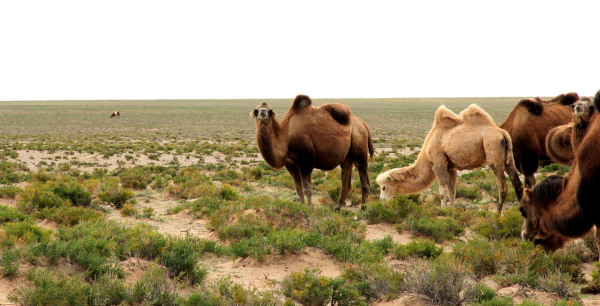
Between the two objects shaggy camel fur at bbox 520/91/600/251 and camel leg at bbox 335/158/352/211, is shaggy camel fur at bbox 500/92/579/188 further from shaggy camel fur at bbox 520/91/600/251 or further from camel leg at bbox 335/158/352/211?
shaggy camel fur at bbox 520/91/600/251

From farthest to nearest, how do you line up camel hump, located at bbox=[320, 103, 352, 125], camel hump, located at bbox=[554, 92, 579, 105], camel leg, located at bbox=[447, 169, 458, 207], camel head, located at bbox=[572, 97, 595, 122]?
camel hump, located at bbox=[554, 92, 579, 105] < camel hump, located at bbox=[320, 103, 352, 125] < camel leg, located at bbox=[447, 169, 458, 207] < camel head, located at bbox=[572, 97, 595, 122]

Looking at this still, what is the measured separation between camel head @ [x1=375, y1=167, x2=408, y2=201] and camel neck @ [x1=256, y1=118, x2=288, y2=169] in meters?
2.32

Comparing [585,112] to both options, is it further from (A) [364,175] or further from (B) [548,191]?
(A) [364,175]

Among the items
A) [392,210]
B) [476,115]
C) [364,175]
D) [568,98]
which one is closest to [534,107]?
[568,98]

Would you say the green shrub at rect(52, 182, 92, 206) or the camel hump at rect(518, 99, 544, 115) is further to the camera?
the camel hump at rect(518, 99, 544, 115)

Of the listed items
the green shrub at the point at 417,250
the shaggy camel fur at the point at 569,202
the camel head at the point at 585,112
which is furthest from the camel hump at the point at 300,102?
the camel head at the point at 585,112

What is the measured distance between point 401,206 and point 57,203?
23.9 ft

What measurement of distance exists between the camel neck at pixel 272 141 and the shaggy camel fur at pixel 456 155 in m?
2.36

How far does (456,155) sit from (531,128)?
10.0 ft

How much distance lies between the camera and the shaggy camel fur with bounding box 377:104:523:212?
8.49m

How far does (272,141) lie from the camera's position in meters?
8.94

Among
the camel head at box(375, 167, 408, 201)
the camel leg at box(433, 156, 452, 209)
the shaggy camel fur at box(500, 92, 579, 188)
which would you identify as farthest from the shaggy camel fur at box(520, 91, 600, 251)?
the shaggy camel fur at box(500, 92, 579, 188)

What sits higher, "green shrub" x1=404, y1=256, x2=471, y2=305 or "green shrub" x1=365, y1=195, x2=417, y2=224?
"green shrub" x1=404, y1=256, x2=471, y2=305

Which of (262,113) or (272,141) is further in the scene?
(272,141)
